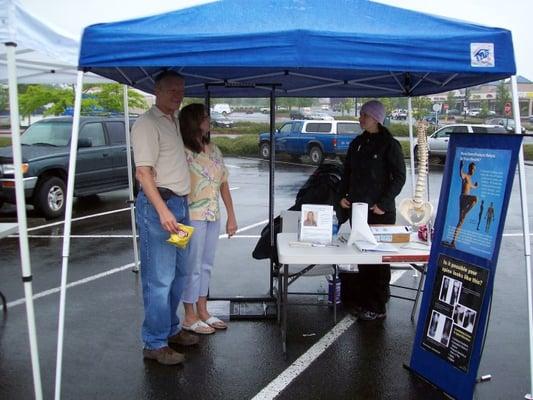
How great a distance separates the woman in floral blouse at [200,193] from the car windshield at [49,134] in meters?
6.89

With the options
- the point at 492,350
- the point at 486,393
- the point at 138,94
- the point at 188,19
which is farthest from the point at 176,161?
the point at 138,94

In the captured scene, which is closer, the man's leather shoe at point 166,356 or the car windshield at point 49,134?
the man's leather shoe at point 166,356

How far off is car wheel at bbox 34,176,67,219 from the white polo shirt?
6526 mm

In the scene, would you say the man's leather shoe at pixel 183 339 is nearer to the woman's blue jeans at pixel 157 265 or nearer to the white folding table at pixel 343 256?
the woman's blue jeans at pixel 157 265

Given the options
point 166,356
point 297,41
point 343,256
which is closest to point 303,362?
point 343,256

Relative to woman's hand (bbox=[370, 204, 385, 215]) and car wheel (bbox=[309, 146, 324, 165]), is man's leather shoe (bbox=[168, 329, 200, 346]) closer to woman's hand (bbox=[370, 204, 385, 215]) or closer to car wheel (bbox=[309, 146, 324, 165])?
woman's hand (bbox=[370, 204, 385, 215])

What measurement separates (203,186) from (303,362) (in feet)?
4.88

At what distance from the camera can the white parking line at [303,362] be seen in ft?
11.2

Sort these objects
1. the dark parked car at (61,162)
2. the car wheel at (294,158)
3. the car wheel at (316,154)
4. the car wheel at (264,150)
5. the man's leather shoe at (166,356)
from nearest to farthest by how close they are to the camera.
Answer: the man's leather shoe at (166,356), the dark parked car at (61,162), the car wheel at (316,154), the car wheel at (294,158), the car wheel at (264,150)

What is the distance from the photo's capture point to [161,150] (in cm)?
342

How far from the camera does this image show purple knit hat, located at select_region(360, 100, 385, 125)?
168 inches

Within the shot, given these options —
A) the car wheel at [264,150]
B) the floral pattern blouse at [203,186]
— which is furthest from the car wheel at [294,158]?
the floral pattern blouse at [203,186]

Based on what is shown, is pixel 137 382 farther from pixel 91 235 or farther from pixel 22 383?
pixel 91 235

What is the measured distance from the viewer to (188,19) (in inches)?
121
